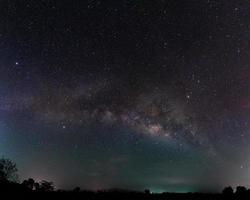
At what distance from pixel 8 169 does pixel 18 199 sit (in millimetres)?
38919

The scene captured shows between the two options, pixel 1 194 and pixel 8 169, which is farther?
pixel 8 169

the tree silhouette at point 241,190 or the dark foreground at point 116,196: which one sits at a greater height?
the tree silhouette at point 241,190

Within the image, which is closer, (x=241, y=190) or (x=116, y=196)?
(x=241, y=190)

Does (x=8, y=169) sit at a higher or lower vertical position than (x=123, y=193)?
higher

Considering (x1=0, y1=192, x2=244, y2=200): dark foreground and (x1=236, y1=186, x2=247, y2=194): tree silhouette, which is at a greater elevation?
(x1=236, y1=186, x2=247, y2=194): tree silhouette

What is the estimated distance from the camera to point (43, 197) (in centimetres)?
3759

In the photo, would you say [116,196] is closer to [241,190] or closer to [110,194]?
[110,194]

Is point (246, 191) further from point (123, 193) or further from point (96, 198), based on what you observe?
point (96, 198)

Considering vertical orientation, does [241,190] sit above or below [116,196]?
above

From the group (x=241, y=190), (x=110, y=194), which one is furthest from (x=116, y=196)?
(x=241, y=190)

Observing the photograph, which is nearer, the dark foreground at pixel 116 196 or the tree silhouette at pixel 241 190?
the tree silhouette at pixel 241 190

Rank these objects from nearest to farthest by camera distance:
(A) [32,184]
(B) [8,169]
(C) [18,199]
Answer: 1. (C) [18,199]
2. (A) [32,184]
3. (B) [8,169]

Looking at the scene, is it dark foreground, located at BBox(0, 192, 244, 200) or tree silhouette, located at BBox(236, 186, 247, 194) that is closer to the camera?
tree silhouette, located at BBox(236, 186, 247, 194)

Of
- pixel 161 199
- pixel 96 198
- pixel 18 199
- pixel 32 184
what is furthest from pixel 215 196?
pixel 32 184
